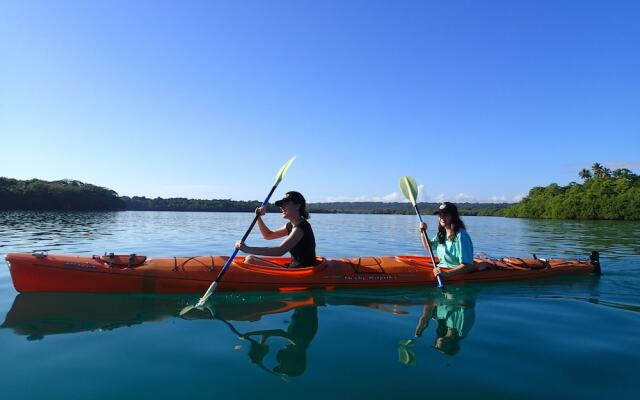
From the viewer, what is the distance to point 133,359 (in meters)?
3.47

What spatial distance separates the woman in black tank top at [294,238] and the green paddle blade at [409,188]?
2.98 metres

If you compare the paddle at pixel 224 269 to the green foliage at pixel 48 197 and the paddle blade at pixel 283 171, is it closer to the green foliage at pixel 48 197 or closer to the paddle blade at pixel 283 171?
the paddle blade at pixel 283 171

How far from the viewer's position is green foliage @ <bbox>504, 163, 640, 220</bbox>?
52844 mm

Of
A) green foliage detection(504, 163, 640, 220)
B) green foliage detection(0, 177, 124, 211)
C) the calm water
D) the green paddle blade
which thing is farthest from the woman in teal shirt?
green foliage detection(0, 177, 124, 211)

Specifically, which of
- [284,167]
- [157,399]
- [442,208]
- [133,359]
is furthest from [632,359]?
[284,167]

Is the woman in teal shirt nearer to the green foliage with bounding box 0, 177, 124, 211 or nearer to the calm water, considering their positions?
the calm water

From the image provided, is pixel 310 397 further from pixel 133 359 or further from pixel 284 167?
pixel 284 167

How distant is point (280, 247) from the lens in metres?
5.92

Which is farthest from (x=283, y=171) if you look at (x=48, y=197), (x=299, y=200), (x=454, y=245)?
(x=48, y=197)

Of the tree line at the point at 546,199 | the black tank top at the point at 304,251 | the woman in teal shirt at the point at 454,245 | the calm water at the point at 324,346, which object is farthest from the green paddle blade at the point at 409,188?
the tree line at the point at 546,199

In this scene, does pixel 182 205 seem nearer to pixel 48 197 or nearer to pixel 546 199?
pixel 48 197

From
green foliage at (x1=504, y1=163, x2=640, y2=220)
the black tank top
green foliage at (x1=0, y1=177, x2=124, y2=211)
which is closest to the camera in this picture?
the black tank top

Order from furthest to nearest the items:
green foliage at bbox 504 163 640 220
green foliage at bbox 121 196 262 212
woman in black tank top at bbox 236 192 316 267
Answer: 1. green foliage at bbox 121 196 262 212
2. green foliage at bbox 504 163 640 220
3. woman in black tank top at bbox 236 192 316 267

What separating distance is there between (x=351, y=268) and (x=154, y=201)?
102m
